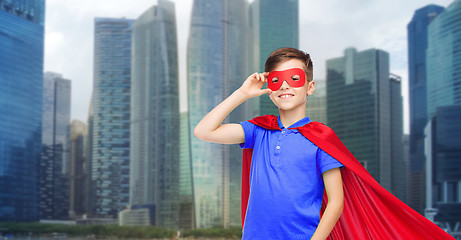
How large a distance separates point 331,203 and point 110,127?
111492 millimetres

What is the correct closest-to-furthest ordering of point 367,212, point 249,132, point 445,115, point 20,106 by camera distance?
point 367,212, point 249,132, point 20,106, point 445,115

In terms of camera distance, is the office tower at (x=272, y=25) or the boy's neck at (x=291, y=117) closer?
the boy's neck at (x=291, y=117)

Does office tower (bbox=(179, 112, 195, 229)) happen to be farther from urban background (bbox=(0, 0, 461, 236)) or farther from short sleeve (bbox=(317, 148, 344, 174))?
short sleeve (bbox=(317, 148, 344, 174))

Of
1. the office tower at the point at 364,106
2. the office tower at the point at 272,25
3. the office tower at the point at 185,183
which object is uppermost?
the office tower at the point at 272,25

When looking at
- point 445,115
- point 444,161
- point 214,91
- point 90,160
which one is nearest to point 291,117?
point 214,91

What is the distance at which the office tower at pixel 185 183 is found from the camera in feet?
293

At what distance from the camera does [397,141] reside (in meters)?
104

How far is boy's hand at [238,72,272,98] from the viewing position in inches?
119

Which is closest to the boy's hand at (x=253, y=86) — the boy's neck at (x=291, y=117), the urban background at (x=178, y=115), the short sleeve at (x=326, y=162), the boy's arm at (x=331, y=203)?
the boy's neck at (x=291, y=117)

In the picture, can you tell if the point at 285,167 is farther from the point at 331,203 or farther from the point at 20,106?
the point at 20,106

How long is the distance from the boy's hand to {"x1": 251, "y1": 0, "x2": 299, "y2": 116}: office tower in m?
102

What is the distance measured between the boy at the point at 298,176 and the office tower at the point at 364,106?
9107cm

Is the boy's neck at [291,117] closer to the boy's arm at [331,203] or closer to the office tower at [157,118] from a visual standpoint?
the boy's arm at [331,203]

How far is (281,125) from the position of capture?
121 inches
